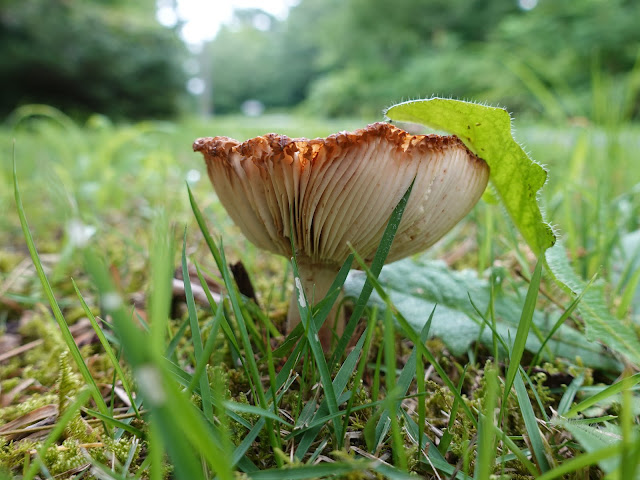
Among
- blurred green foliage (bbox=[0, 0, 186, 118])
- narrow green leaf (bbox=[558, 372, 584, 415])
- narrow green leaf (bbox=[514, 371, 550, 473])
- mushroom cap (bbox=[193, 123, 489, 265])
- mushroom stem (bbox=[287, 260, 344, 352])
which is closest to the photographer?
narrow green leaf (bbox=[514, 371, 550, 473])

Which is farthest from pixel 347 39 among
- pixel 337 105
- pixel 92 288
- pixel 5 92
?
pixel 92 288

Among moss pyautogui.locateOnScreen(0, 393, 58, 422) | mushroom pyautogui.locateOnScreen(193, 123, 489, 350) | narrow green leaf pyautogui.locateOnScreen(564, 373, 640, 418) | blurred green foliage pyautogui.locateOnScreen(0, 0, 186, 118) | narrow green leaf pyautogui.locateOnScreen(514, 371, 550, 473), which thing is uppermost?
blurred green foliage pyautogui.locateOnScreen(0, 0, 186, 118)

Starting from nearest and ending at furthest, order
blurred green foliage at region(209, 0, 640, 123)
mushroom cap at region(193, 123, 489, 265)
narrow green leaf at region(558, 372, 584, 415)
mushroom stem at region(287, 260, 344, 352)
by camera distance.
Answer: mushroom cap at region(193, 123, 489, 265) → narrow green leaf at region(558, 372, 584, 415) → mushroom stem at region(287, 260, 344, 352) → blurred green foliage at region(209, 0, 640, 123)

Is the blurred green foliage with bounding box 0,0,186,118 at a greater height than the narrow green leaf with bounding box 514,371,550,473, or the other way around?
the blurred green foliage with bounding box 0,0,186,118

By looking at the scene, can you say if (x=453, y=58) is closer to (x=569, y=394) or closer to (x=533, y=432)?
(x=569, y=394)

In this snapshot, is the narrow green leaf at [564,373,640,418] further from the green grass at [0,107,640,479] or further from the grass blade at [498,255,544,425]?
the grass blade at [498,255,544,425]

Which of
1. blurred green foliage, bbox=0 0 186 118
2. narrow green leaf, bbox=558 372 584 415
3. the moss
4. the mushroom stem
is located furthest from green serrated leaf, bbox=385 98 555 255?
blurred green foliage, bbox=0 0 186 118

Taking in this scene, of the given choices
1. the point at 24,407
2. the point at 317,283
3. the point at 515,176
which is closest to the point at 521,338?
the point at 515,176

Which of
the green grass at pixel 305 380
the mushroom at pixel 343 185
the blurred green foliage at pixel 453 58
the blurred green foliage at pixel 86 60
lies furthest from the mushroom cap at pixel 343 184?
the blurred green foliage at pixel 86 60
